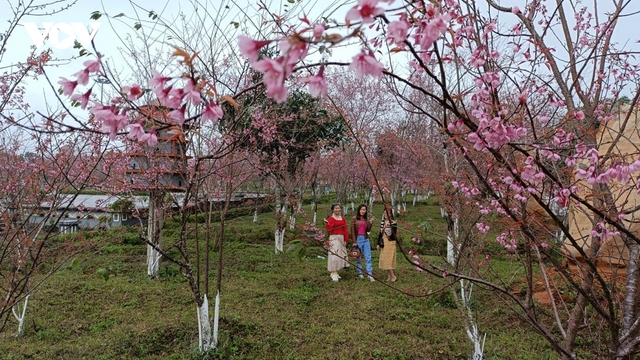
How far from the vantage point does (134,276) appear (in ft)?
21.6

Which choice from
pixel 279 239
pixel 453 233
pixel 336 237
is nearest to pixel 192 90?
pixel 453 233

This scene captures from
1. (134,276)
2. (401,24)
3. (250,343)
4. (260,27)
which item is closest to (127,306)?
(134,276)

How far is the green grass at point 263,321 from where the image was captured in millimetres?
3871

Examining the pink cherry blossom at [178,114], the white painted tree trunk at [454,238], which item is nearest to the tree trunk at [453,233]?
the white painted tree trunk at [454,238]

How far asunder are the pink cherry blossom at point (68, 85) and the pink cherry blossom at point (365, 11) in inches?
32.4

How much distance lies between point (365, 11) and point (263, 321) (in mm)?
4493

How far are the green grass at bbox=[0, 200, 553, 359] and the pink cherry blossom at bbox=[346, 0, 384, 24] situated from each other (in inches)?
90.3

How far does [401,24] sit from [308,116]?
347 inches

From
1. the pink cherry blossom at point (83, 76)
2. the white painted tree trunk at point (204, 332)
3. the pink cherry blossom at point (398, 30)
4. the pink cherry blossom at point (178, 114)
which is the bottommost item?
the white painted tree trunk at point (204, 332)

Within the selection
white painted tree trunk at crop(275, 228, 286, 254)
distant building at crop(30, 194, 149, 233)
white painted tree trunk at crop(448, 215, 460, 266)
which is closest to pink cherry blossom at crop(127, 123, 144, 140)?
distant building at crop(30, 194, 149, 233)

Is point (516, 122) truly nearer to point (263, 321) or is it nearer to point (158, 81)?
point (158, 81)

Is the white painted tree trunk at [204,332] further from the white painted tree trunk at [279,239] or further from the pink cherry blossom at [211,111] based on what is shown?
the white painted tree trunk at [279,239]

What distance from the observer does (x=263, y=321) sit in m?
4.59

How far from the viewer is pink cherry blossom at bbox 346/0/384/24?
68 cm
